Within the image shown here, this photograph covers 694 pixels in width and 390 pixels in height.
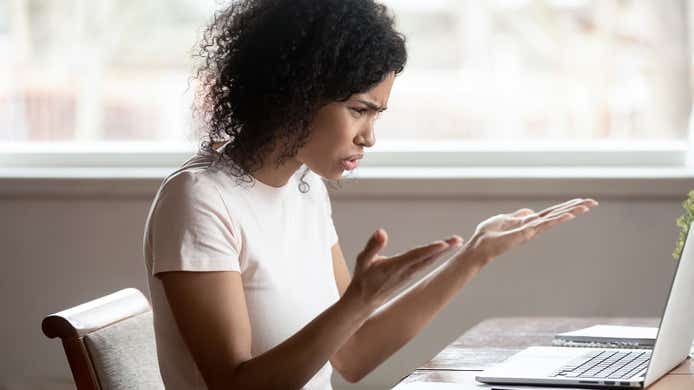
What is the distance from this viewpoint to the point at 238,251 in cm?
170

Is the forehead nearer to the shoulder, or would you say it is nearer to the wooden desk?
the shoulder

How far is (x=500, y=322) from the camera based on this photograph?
7.23 ft

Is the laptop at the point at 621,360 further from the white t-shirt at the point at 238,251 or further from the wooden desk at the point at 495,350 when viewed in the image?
the white t-shirt at the point at 238,251

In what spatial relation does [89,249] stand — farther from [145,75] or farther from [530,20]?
[530,20]

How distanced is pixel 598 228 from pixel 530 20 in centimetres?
64

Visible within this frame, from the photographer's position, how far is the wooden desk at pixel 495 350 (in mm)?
1655

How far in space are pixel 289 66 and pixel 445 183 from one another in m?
1.49

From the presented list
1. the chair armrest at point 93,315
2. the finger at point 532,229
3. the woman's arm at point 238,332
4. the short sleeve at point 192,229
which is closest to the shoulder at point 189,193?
the short sleeve at point 192,229

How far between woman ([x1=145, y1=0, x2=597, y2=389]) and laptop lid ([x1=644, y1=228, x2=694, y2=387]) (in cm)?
21

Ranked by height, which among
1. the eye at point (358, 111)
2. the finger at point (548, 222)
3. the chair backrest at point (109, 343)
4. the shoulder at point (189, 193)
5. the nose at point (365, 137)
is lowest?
the chair backrest at point (109, 343)

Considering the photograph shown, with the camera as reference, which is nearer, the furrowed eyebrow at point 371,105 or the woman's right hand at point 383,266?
the woman's right hand at point 383,266

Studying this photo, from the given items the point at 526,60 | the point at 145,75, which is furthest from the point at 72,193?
the point at 526,60

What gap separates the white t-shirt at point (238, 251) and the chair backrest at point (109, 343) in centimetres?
7

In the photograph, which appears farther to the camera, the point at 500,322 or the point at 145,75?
the point at 145,75
